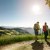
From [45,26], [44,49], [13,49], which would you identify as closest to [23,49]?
[13,49]

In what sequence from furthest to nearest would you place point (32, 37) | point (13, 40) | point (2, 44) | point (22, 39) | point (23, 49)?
point (32, 37)
point (22, 39)
point (13, 40)
point (2, 44)
point (23, 49)

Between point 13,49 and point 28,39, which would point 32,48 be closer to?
point 13,49

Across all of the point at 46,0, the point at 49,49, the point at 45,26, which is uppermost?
the point at 46,0

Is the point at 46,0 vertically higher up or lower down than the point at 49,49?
higher up

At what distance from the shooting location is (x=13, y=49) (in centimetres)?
1454

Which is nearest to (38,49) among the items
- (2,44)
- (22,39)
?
(2,44)

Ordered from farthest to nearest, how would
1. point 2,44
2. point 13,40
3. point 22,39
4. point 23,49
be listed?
point 22,39, point 13,40, point 2,44, point 23,49

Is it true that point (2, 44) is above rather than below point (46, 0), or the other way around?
below

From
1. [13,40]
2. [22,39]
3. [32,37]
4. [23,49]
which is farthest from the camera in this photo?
[32,37]

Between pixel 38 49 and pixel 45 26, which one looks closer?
pixel 38 49

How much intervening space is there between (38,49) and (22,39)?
5406mm

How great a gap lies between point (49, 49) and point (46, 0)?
291 inches

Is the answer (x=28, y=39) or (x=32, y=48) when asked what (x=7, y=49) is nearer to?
(x=32, y=48)

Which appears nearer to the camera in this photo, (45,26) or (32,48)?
(32,48)
